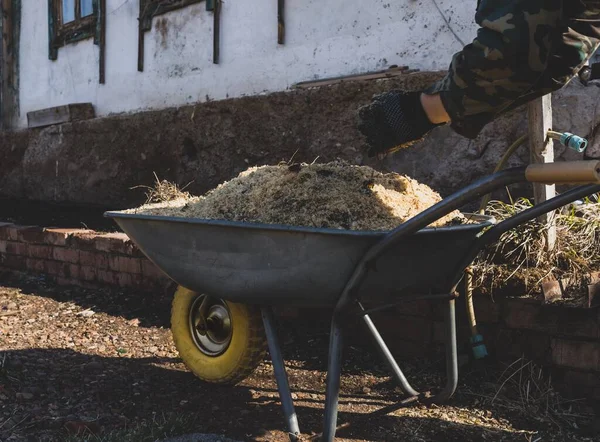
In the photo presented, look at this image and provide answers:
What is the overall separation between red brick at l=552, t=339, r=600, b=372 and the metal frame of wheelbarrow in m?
0.47

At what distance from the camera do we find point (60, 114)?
23.4ft

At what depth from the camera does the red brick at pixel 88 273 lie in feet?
14.1

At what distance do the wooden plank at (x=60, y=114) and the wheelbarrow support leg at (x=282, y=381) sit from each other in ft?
17.5

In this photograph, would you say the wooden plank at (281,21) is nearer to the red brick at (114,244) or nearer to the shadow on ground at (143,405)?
the red brick at (114,244)

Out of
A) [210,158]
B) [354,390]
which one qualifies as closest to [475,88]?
[354,390]

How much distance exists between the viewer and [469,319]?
8.16ft

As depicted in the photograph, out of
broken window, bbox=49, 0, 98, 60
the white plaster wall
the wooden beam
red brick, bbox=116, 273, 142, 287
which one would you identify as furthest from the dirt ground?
the wooden beam

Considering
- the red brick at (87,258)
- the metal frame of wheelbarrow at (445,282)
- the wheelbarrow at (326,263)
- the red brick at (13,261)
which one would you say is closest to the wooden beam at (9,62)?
the red brick at (13,261)

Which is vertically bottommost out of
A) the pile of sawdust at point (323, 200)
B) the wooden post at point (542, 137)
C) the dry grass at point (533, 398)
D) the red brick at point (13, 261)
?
the dry grass at point (533, 398)

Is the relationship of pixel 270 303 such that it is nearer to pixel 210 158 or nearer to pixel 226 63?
pixel 210 158

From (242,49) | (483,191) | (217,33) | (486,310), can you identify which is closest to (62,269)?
(242,49)

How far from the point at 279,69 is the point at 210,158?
0.96m

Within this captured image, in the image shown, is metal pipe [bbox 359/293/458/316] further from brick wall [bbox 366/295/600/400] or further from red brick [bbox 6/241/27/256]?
red brick [bbox 6/241/27/256]

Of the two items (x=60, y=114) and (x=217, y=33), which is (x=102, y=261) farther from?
(x=60, y=114)
